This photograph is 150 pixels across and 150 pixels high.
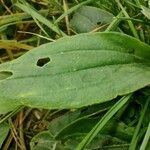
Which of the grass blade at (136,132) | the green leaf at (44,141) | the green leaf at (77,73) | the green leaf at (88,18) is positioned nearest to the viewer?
the green leaf at (77,73)

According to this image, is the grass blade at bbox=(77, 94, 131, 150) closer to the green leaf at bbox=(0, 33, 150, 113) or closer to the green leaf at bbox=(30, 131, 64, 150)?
the green leaf at bbox=(0, 33, 150, 113)

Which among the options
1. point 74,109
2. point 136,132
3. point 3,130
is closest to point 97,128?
point 136,132

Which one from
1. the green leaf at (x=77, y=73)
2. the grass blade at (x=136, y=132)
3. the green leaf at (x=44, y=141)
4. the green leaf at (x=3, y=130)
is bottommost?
the green leaf at (x=3, y=130)

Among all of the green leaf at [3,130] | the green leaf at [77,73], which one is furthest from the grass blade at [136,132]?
the green leaf at [3,130]

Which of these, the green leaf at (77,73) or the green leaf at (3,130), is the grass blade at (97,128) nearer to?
the green leaf at (77,73)

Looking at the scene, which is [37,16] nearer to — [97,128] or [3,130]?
[3,130]

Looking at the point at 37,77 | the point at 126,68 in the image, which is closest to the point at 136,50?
the point at 126,68
